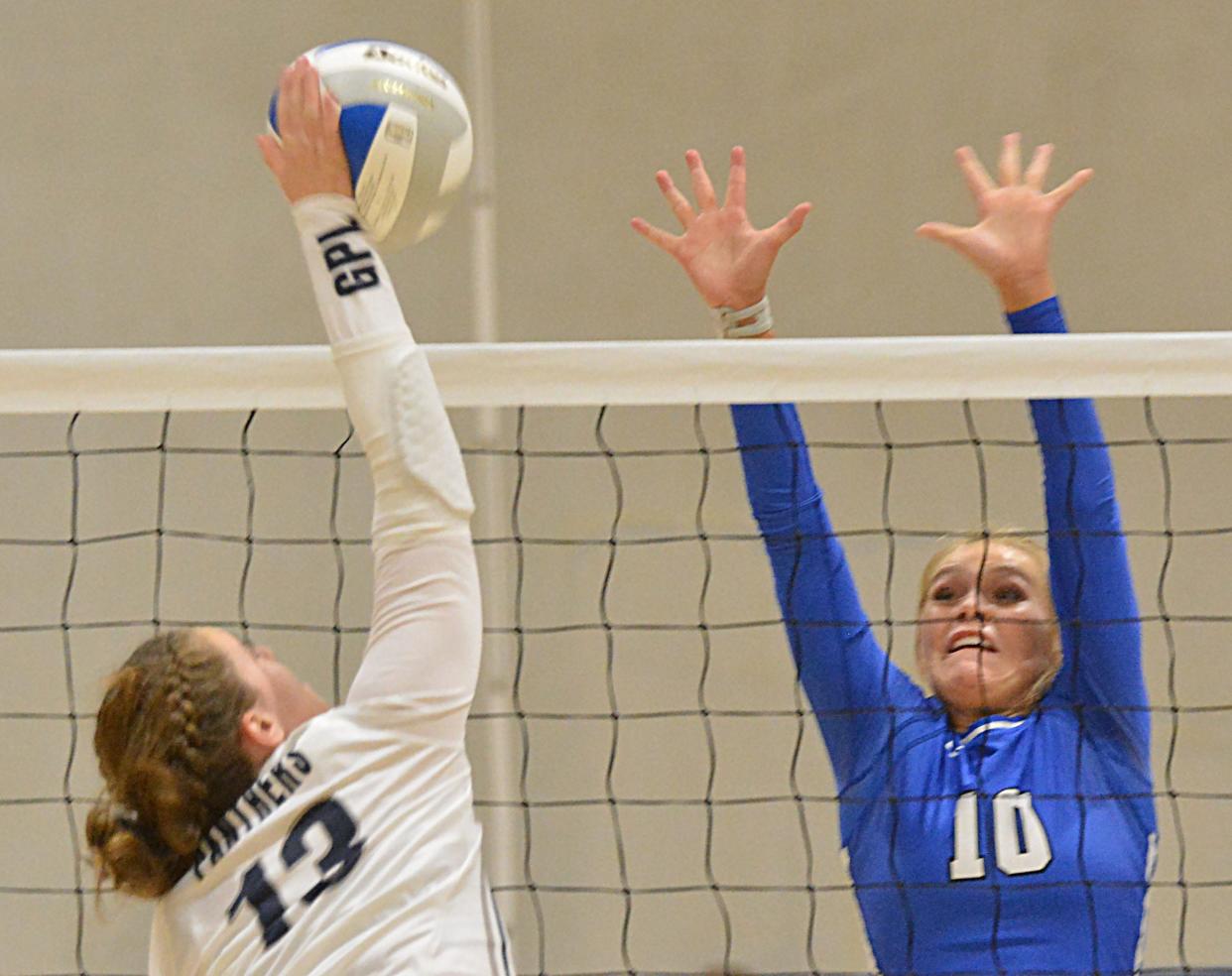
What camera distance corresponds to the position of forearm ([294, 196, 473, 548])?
1.73 metres

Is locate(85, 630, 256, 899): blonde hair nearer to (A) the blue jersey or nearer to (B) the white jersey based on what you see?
(B) the white jersey

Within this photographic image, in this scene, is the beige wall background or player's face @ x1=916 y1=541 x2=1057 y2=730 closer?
player's face @ x1=916 y1=541 x2=1057 y2=730

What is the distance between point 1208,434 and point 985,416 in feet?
2.11

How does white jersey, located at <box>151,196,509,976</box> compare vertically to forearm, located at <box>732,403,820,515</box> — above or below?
below

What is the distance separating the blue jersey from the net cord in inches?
4.1

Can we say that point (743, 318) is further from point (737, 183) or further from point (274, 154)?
point (274, 154)

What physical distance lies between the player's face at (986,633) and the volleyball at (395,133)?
0.94 m

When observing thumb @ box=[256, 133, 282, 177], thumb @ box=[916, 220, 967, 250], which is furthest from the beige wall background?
thumb @ box=[256, 133, 282, 177]

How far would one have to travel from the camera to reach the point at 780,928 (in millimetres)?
4762

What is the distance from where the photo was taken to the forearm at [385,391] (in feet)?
5.68

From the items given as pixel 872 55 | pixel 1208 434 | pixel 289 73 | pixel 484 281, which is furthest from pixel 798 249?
pixel 289 73

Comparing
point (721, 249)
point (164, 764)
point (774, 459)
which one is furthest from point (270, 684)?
point (721, 249)

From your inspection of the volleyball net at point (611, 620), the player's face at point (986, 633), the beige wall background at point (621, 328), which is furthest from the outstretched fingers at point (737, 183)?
the beige wall background at point (621, 328)

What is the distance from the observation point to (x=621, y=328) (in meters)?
4.92
